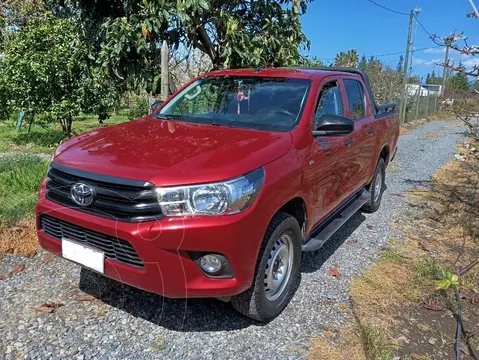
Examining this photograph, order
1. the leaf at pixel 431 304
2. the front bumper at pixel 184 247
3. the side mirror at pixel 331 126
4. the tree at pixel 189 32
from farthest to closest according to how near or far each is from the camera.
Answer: the tree at pixel 189 32 → the leaf at pixel 431 304 → the side mirror at pixel 331 126 → the front bumper at pixel 184 247

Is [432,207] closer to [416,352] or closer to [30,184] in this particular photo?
[416,352]

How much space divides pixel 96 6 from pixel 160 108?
10.3 feet

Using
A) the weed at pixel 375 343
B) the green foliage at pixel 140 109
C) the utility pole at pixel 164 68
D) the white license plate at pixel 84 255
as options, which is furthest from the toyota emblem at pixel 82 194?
the green foliage at pixel 140 109

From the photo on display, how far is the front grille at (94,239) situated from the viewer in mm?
2414

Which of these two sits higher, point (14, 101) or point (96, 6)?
point (96, 6)

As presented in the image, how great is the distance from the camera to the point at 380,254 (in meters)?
4.40

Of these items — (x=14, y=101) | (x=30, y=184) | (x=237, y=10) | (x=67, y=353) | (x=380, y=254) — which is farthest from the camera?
(x=14, y=101)

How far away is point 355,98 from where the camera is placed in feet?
A: 15.6

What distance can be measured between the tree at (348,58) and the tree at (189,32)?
764 cm

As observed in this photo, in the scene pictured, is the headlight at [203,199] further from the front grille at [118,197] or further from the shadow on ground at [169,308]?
the shadow on ground at [169,308]

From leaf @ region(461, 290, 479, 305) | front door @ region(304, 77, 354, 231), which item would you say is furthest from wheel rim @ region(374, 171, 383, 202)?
leaf @ region(461, 290, 479, 305)

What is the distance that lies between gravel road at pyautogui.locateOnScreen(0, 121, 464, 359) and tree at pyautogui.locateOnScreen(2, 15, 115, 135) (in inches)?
208

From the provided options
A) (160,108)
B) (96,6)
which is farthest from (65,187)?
(96,6)

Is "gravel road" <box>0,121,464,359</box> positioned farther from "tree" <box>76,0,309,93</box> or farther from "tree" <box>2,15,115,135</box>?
"tree" <box>2,15,115,135</box>
